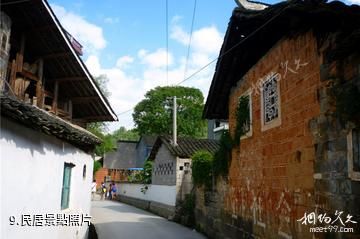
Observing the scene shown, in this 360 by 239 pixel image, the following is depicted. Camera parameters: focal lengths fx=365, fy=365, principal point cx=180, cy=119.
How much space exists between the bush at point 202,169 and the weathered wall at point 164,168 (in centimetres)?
439

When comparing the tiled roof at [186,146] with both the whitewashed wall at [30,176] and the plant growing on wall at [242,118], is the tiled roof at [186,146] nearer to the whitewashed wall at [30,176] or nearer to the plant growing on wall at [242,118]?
the plant growing on wall at [242,118]

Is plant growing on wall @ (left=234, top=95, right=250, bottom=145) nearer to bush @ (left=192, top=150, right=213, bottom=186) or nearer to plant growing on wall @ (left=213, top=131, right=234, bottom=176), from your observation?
plant growing on wall @ (left=213, top=131, right=234, bottom=176)

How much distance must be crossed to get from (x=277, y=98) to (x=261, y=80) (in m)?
1.05

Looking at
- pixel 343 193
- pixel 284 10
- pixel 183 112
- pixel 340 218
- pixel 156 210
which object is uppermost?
pixel 183 112

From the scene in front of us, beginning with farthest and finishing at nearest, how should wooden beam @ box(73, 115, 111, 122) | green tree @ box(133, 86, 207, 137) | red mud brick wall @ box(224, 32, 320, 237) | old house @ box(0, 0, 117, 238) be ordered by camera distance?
green tree @ box(133, 86, 207, 137), wooden beam @ box(73, 115, 111, 122), red mud brick wall @ box(224, 32, 320, 237), old house @ box(0, 0, 117, 238)

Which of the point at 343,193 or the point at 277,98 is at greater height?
the point at 277,98

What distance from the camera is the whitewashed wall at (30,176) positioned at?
531 cm

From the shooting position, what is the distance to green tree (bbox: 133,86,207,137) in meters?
45.8

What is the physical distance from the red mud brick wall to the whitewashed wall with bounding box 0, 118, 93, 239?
4.45 metres

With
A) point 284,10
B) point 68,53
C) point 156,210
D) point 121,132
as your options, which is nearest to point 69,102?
point 68,53

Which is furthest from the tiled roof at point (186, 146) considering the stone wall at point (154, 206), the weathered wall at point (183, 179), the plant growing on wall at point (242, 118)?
the plant growing on wall at point (242, 118)

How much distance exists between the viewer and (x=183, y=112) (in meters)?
46.4

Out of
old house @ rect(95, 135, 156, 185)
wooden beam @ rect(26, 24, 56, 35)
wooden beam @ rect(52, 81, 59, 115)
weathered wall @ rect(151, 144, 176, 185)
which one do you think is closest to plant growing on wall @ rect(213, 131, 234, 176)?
wooden beam @ rect(52, 81, 59, 115)

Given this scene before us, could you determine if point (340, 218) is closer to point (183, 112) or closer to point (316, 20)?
point (316, 20)
